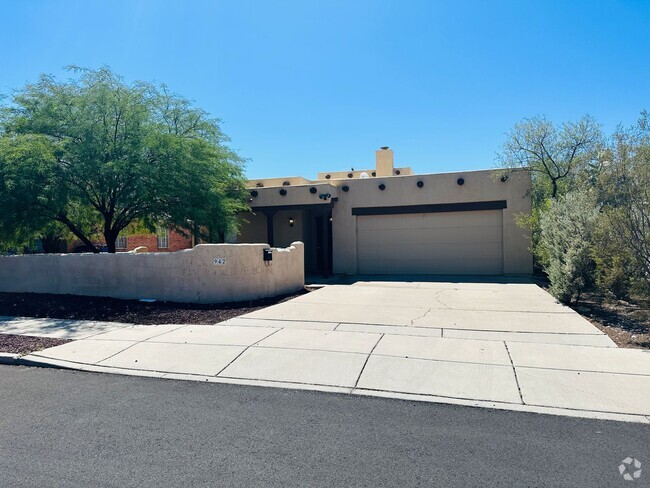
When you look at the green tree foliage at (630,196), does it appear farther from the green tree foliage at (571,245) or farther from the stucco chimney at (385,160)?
the stucco chimney at (385,160)

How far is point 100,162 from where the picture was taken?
42.9ft

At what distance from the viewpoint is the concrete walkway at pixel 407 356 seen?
5.55 metres

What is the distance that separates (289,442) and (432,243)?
1678 cm

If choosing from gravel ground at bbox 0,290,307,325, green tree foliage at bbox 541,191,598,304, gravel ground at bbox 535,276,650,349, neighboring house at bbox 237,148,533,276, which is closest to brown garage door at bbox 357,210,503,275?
neighboring house at bbox 237,148,533,276

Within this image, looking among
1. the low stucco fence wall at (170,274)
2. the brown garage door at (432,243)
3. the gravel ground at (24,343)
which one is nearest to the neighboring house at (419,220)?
the brown garage door at (432,243)

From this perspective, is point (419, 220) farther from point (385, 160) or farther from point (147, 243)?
point (147, 243)

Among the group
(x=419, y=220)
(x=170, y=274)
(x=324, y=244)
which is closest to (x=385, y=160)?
(x=419, y=220)

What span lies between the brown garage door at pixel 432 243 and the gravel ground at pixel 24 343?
→ 570 inches

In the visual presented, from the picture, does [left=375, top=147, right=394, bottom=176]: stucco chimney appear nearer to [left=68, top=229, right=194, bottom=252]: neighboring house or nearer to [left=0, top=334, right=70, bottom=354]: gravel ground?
[left=68, top=229, right=194, bottom=252]: neighboring house

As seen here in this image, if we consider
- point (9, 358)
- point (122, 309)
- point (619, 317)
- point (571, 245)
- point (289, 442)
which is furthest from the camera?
point (122, 309)

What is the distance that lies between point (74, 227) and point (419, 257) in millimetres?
13273

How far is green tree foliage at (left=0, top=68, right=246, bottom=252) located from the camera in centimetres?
1267

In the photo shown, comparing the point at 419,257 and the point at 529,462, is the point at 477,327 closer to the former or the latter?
the point at 529,462

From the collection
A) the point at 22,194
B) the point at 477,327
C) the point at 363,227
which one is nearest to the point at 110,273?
the point at 22,194
